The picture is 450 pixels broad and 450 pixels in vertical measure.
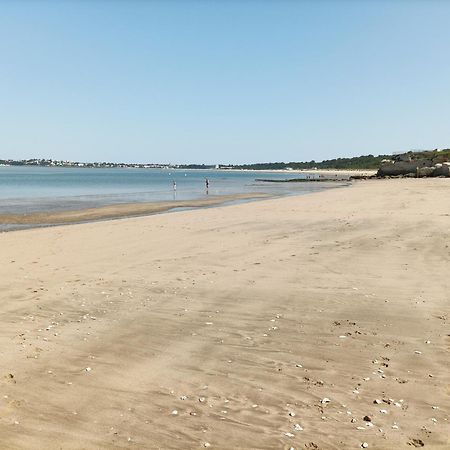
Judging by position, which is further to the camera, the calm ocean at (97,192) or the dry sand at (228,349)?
the calm ocean at (97,192)

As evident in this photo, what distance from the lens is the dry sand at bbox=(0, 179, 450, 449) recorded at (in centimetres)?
428

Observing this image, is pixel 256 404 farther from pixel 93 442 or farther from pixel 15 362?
pixel 15 362

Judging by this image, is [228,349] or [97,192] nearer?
[228,349]

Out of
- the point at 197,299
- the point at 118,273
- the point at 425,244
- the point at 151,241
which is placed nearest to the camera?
the point at 197,299

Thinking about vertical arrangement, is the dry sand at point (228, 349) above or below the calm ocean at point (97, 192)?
above

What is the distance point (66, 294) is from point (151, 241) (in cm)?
658

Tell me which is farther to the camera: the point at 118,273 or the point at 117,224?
the point at 117,224

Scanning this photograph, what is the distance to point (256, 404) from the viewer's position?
4719 millimetres

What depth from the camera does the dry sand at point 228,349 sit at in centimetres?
428

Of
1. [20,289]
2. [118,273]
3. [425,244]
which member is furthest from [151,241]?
[425,244]

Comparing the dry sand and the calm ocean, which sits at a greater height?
the dry sand

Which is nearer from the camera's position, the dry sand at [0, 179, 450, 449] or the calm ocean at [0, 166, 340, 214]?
the dry sand at [0, 179, 450, 449]

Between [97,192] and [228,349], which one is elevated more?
→ [228,349]

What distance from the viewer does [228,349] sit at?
240 inches
